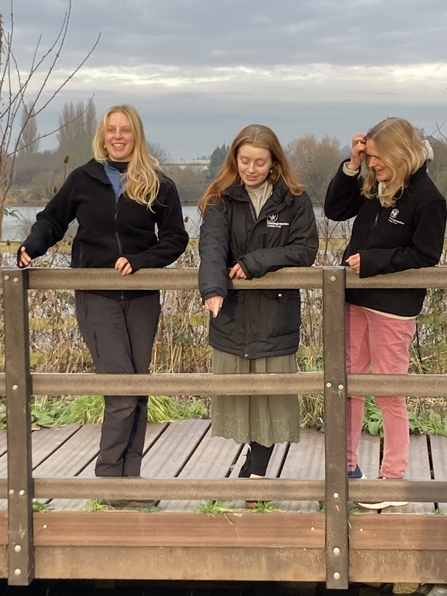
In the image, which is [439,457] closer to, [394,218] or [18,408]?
[394,218]

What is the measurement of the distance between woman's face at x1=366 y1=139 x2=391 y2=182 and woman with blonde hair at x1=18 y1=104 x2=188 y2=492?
0.87 meters

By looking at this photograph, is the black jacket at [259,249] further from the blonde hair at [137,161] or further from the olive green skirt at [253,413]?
the blonde hair at [137,161]

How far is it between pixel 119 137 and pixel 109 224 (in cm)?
38

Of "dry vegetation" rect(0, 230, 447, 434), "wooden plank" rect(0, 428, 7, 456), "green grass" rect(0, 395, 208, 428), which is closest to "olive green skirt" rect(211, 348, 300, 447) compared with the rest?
"wooden plank" rect(0, 428, 7, 456)

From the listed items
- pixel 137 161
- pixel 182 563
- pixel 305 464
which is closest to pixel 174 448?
pixel 305 464

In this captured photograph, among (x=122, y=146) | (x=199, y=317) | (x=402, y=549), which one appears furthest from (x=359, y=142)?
(x=199, y=317)

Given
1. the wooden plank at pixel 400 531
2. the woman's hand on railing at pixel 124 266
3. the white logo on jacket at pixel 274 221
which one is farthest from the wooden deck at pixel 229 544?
the white logo on jacket at pixel 274 221

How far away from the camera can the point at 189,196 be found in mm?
5285

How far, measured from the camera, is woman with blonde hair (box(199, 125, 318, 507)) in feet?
12.9

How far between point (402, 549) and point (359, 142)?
5.71 ft

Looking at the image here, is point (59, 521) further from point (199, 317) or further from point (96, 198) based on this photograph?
point (199, 317)

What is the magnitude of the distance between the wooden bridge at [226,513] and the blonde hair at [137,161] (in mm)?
427

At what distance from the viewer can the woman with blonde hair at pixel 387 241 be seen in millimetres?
3846

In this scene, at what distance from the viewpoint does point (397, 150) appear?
3900mm
